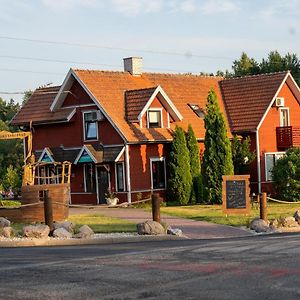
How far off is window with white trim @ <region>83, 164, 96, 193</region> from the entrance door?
15.1 inches

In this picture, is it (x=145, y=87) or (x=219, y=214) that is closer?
(x=219, y=214)

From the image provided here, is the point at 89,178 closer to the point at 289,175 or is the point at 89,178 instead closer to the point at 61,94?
the point at 61,94

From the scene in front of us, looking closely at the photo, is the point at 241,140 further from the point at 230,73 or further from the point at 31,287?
the point at 230,73

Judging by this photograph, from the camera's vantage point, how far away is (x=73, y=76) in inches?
1594

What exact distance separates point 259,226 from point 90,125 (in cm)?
1833

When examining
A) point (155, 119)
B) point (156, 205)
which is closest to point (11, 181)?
point (155, 119)

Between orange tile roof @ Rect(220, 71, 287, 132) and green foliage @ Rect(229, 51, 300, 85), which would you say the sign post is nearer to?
orange tile roof @ Rect(220, 71, 287, 132)

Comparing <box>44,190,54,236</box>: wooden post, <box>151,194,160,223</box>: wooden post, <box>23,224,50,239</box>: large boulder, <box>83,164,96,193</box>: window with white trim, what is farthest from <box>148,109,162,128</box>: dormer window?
<box>23,224,50,239</box>: large boulder

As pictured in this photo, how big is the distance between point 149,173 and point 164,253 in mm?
23352

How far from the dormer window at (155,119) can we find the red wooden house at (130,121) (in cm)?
6

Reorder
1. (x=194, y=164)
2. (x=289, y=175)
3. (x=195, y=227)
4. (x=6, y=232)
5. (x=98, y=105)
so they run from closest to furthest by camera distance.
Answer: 1. (x=6, y=232)
2. (x=195, y=227)
3. (x=289, y=175)
4. (x=98, y=105)
5. (x=194, y=164)

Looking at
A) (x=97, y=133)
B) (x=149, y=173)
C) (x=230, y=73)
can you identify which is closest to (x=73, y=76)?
(x=97, y=133)

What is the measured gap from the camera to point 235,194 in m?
28.3

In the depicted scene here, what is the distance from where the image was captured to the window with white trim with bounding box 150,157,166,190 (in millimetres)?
39438
